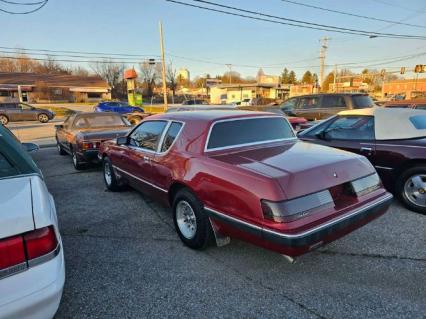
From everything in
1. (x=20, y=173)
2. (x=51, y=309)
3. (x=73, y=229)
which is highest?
(x=20, y=173)

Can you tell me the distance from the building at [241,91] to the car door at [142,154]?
1925 inches

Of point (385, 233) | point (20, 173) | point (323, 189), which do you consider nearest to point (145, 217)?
point (20, 173)

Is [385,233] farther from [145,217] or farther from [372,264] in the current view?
[145,217]

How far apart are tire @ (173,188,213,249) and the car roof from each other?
3.33 meters

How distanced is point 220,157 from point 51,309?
6.57 ft

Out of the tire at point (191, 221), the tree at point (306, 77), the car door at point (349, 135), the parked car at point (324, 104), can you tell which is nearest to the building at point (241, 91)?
the parked car at point (324, 104)

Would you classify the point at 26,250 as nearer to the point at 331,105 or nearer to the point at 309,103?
the point at 331,105

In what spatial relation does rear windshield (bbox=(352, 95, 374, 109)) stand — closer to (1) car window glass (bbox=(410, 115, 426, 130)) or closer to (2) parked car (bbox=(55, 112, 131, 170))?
(1) car window glass (bbox=(410, 115, 426, 130))

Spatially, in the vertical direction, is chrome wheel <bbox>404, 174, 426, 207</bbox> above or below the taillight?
below

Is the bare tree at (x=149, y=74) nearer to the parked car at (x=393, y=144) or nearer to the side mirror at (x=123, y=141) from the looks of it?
the side mirror at (x=123, y=141)

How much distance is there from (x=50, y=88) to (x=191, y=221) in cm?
6361

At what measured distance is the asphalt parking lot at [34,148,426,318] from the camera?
2.58 metres

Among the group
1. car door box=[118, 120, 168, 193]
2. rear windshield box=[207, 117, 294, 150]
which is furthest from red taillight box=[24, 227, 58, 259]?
car door box=[118, 120, 168, 193]

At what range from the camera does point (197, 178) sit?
3268 millimetres
